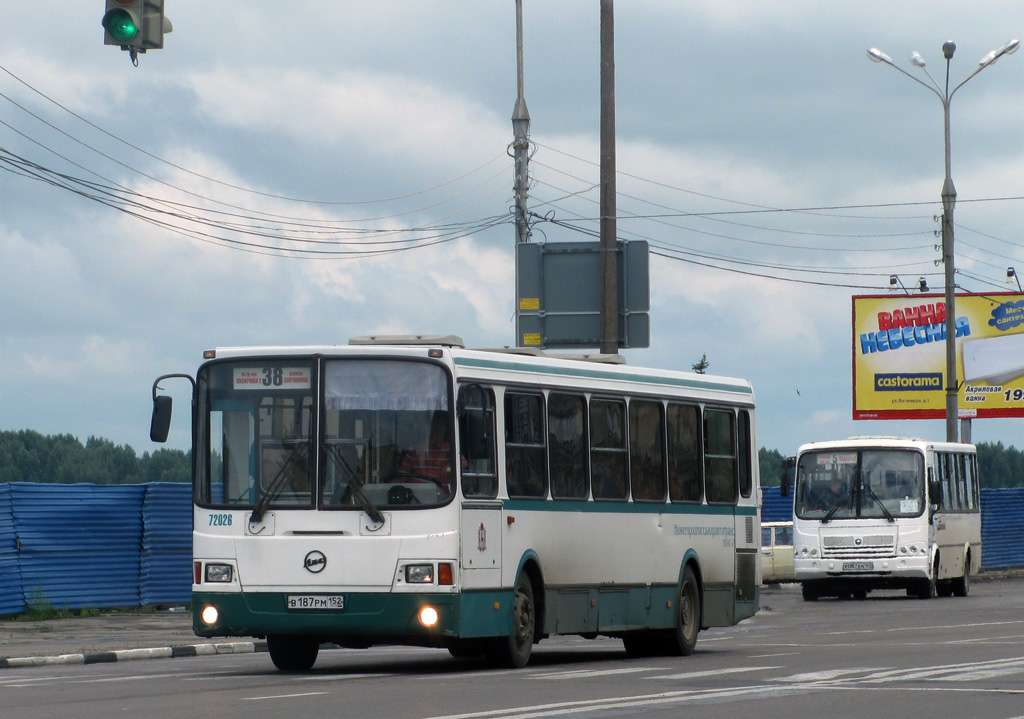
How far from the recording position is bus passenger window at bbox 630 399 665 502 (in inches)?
719

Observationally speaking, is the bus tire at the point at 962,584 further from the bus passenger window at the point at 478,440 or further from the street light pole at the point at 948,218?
the bus passenger window at the point at 478,440

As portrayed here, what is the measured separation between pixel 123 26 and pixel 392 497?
4.29m

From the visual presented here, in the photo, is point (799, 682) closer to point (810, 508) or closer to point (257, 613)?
point (257, 613)

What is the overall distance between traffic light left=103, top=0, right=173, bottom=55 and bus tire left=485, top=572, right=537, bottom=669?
560 centimetres

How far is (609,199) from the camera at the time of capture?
25156 millimetres

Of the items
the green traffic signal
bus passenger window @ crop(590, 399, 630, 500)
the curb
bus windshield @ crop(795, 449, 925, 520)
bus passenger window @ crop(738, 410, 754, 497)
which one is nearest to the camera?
the green traffic signal

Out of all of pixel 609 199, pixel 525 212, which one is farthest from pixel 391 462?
pixel 525 212

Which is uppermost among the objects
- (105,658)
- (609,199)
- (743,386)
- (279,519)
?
(609,199)

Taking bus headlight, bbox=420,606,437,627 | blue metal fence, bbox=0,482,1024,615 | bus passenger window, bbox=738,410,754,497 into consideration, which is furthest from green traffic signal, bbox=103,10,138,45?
blue metal fence, bbox=0,482,1024,615

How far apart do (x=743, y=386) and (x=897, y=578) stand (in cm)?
1590

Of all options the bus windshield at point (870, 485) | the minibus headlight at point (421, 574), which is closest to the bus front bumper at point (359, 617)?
the minibus headlight at point (421, 574)

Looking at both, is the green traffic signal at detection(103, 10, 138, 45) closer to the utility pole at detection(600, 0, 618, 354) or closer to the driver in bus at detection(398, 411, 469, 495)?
the driver in bus at detection(398, 411, 469, 495)

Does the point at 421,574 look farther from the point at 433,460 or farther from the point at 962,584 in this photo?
the point at 962,584

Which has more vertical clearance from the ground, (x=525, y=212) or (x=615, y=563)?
(x=525, y=212)
